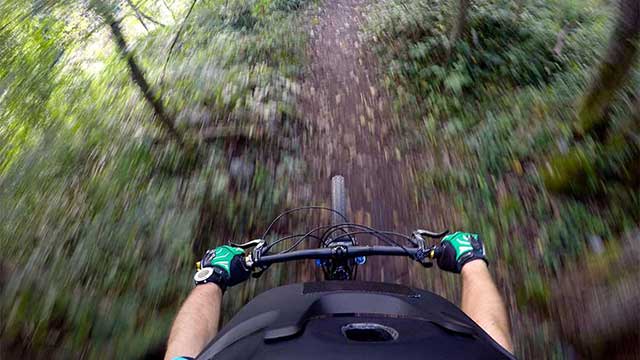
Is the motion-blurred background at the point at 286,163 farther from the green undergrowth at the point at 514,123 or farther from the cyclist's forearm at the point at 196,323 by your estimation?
the cyclist's forearm at the point at 196,323

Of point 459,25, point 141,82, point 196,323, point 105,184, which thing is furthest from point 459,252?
point 459,25

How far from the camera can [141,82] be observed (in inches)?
178

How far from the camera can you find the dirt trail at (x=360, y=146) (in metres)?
4.26

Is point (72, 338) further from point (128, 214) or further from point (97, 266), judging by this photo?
point (128, 214)

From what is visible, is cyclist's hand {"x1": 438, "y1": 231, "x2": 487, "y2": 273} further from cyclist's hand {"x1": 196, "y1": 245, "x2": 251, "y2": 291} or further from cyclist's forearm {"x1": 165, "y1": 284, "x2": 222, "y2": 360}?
cyclist's forearm {"x1": 165, "y1": 284, "x2": 222, "y2": 360}

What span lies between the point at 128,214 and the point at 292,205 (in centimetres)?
161

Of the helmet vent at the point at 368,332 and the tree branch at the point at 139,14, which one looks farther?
the tree branch at the point at 139,14

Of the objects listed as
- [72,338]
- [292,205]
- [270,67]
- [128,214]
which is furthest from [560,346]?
[270,67]

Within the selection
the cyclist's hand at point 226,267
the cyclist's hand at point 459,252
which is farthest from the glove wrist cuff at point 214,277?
the cyclist's hand at point 459,252

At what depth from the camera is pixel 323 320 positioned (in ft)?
4.58

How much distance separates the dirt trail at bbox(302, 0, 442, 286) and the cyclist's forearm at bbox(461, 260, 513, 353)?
120cm

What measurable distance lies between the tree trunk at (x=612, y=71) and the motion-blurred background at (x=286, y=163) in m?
0.01

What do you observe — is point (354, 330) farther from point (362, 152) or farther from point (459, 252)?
point (362, 152)

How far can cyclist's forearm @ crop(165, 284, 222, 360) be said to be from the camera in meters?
2.07
